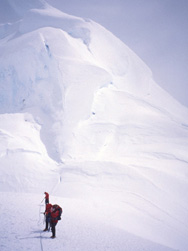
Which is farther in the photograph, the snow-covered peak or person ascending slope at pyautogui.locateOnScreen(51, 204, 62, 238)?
the snow-covered peak

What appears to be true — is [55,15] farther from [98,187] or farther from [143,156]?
[98,187]

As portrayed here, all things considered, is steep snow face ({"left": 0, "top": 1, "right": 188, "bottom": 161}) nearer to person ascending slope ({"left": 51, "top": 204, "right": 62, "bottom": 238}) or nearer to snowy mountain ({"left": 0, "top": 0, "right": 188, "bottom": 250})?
snowy mountain ({"left": 0, "top": 0, "right": 188, "bottom": 250})

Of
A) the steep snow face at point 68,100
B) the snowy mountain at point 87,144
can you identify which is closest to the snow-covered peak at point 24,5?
the snowy mountain at point 87,144

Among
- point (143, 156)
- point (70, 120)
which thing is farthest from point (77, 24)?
point (143, 156)

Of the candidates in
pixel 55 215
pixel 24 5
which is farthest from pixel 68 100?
pixel 24 5

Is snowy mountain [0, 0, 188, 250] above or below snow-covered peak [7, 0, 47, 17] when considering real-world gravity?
below

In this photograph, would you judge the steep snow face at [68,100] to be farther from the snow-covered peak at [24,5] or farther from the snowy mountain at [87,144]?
the snow-covered peak at [24,5]

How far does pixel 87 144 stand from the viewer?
1468cm

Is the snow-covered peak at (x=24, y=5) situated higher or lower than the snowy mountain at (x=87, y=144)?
higher

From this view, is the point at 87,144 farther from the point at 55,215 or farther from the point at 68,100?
the point at 55,215

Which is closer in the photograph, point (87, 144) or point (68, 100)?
point (87, 144)

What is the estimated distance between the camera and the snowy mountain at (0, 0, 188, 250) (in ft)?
26.1

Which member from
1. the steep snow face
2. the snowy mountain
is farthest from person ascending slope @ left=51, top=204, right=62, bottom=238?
the steep snow face

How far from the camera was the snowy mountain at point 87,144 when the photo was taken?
26.1 ft
